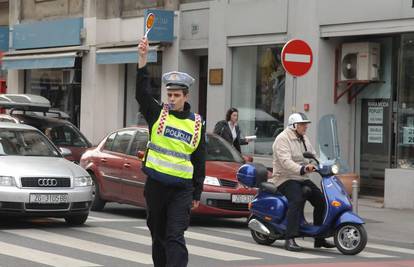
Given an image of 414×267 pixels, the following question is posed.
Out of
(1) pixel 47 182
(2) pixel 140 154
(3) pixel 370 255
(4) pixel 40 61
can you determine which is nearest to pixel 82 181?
(1) pixel 47 182

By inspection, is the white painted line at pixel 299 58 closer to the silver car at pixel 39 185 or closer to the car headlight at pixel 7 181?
the silver car at pixel 39 185

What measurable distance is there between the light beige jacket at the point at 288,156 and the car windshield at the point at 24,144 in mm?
3733

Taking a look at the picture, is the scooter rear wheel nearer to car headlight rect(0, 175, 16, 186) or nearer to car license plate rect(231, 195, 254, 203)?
car license plate rect(231, 195, 254, 203)

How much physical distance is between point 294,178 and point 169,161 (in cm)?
380

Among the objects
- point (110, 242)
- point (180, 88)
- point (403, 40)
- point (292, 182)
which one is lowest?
point (110, 242)

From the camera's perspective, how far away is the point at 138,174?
13312 mm

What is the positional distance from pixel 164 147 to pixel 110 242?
3.92m

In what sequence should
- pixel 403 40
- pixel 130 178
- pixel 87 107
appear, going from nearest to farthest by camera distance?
pixel 130 178
pixel 403 40
pixel 87 107

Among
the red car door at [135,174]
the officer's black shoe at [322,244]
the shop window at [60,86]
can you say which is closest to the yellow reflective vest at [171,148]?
the officer's black shoe at [322,244]

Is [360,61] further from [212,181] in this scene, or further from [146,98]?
[146,98]

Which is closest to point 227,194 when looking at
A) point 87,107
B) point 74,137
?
point 74,137

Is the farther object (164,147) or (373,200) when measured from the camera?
(373,200)

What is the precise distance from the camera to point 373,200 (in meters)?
17.4

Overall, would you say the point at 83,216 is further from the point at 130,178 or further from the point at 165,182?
the point at 165,182
